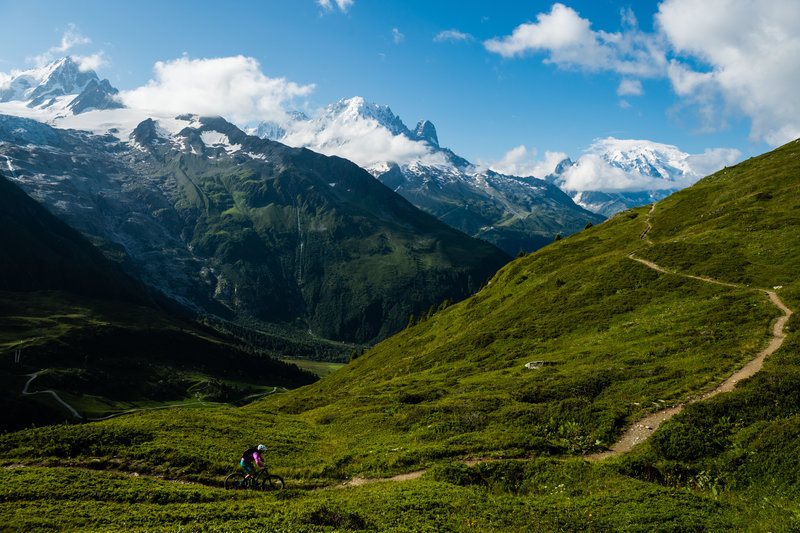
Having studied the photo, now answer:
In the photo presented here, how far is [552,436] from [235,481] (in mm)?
22868

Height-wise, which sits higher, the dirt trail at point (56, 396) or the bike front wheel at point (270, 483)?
the bike front wheel at point (270, 483)

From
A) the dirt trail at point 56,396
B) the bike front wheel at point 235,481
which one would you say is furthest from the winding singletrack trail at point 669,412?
the dirt trail at point 56,396

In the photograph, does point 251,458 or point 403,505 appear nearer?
point 403,505

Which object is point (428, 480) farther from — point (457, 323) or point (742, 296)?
point (457, 323)

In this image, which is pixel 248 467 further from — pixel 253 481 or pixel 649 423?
pixel 649 423

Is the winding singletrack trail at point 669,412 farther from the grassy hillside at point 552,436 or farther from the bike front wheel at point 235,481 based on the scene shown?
the bike front wheel at point 235,481

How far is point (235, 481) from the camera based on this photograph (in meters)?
28.0

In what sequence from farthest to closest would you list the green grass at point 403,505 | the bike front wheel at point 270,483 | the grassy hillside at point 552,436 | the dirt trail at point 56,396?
1. the dirt trail at point 56,396
2. the bike front wheel at point 270,483
3. the grassy hillside at point 552,436
4. the green grass at point 403,505

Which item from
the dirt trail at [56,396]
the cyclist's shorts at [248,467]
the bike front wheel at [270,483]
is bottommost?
the dirt trail at [56,396]

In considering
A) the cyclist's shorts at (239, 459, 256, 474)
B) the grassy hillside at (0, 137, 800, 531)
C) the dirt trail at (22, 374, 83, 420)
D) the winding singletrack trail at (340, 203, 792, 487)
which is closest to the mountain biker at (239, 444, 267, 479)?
the cyclist's shorts at (239, 459, 256, 474)

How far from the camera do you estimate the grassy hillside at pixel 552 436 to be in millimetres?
21641

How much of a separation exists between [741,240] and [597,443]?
208 ft

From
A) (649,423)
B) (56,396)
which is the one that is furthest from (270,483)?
(56,396)

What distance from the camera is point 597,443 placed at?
2962 cm
